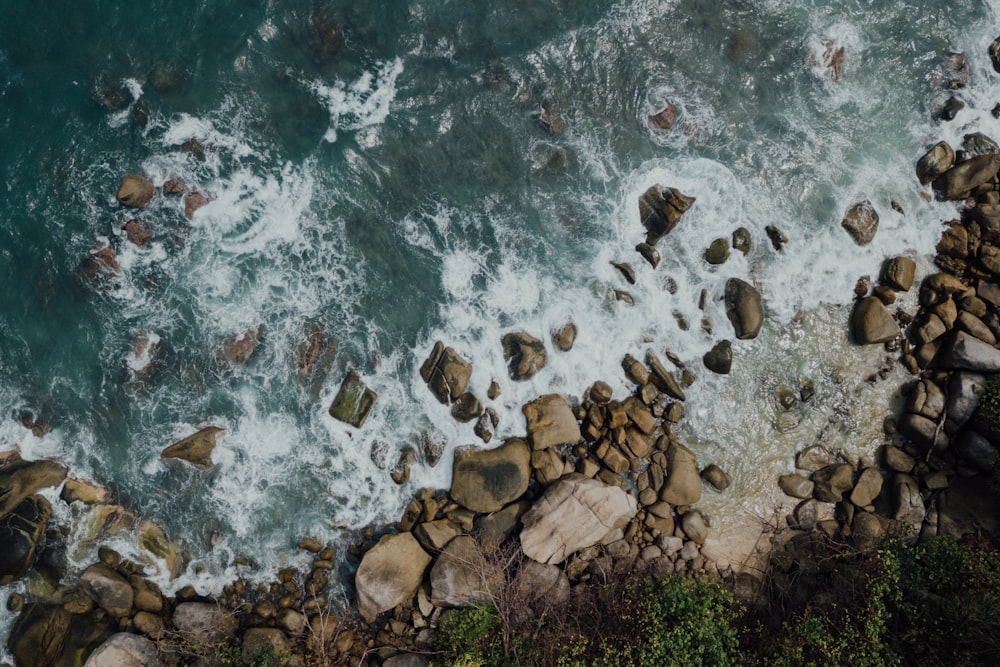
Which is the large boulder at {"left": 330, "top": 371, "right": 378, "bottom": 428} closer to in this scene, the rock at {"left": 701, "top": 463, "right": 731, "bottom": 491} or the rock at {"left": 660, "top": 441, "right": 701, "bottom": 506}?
the rock at {"left": 660, "top": 441, "right": 701, "bottom": 506}

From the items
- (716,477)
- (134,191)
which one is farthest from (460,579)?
(134,191)

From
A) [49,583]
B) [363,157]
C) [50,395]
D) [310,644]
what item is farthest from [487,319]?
[49,583]

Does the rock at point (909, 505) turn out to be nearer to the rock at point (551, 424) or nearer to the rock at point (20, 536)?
the rock at point (551, 424)

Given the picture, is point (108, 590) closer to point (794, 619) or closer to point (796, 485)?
point (794, 619)

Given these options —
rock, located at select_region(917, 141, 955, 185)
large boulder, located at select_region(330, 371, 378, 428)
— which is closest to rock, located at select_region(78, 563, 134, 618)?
large boulder, located at select_region(330, 371, 378, 428)

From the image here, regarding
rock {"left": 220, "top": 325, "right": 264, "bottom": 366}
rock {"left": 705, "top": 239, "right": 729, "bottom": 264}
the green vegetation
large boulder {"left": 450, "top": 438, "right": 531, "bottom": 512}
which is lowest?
the green vegetation

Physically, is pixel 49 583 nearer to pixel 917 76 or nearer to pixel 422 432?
pixel 422 432

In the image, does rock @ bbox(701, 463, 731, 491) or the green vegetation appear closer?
the green vegetation

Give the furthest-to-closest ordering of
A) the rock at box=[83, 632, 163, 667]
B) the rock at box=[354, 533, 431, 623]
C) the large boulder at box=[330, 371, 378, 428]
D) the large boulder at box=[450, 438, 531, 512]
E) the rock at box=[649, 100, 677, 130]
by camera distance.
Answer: the rock at box=[649, 100, 677, 130] < the large boulder at box=[330, 371, 378, 428] < the large boulder at box=[450, 438, 531, 512] < the rock at box=[354, 533, 431, 623] < the rock at box=[83, 632, 163, 667]
